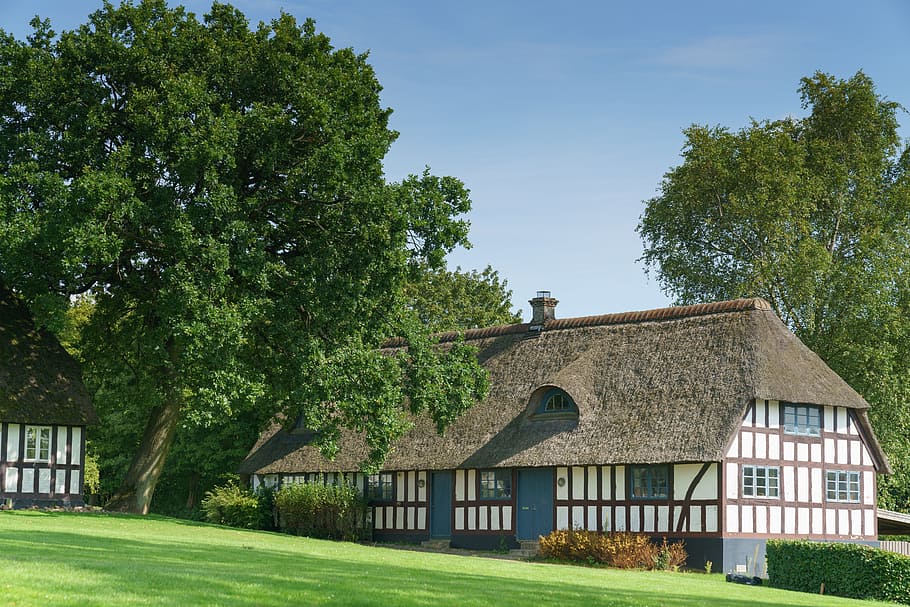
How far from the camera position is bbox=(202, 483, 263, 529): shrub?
36.1 meters

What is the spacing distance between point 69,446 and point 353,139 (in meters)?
11.8

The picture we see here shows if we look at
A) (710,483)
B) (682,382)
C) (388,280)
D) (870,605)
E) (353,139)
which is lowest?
(870,605)

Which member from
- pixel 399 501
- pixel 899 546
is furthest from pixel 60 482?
pixel 899 546

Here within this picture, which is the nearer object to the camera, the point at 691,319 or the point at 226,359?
the point at 226,359

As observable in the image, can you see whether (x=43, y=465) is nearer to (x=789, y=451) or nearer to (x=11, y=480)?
(x=11, y=480)

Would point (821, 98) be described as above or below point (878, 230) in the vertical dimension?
above

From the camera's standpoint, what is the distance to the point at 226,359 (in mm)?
27859

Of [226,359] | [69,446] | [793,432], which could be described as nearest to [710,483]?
[793,432]

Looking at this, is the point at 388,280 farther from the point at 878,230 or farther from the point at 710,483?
the point at 878,230

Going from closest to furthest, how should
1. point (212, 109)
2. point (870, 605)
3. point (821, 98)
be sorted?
point (870, 605)
point (212, 109)
point (821, 98)

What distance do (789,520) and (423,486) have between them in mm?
10627

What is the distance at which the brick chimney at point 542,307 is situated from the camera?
35969mm

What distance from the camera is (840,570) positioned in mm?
23250

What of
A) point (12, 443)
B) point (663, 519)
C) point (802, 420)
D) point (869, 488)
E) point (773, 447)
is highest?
point (802, 420)
